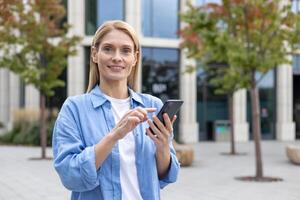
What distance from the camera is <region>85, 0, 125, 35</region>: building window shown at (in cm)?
2291

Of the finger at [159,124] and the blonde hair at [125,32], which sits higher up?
the blonde hair at [125,32]

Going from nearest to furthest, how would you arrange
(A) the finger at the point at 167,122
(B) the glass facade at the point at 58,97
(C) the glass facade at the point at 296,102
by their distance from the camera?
(A) the finger at the point at 167,122 → (B) the glass facade at the point at 58,97 → (C) the glass facade at the point at 296,102

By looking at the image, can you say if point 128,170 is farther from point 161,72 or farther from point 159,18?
point 159,18

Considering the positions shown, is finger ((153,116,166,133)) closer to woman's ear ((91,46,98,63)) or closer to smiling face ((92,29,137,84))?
smiling face ((92,29,137,84))

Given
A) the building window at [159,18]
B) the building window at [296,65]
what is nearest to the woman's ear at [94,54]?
the building window at [159,18]

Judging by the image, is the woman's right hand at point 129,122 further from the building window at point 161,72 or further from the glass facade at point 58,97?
the glass facade at point 58,97

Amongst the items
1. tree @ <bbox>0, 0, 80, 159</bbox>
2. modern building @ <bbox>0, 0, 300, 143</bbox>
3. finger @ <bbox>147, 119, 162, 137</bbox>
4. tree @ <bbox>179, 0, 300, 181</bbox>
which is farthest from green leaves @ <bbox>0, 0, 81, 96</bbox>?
finger @ <bbox>147, 119, 162, 137</bbox>

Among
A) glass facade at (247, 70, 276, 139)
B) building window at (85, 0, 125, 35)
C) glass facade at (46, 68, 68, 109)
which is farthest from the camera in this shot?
glass facade at (247, 70, 276, 139)

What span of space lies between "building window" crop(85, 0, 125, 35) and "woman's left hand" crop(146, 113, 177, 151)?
21.1m

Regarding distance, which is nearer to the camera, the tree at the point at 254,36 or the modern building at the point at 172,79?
the tree at the point at 254,36

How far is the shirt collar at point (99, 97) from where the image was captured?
7.22 feet

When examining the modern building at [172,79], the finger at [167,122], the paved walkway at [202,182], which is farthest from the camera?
the modern building at [172,79]

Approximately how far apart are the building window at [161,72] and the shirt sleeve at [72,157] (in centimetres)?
2123

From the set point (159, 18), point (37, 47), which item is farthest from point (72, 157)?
point (159, 18)
